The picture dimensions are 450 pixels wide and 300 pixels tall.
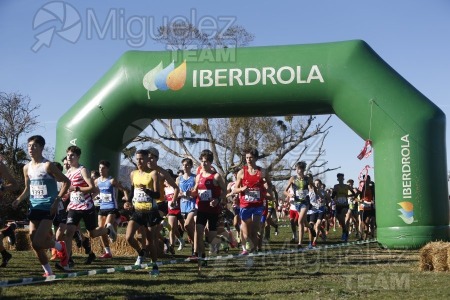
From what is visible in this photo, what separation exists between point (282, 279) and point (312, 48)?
6.87 metres

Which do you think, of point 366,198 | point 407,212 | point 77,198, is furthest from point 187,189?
point 366,198

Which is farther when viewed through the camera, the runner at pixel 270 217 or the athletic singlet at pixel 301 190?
the runner at pixel 270 217

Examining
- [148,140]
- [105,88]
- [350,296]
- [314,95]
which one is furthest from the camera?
[148,140]

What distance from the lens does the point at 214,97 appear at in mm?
13945

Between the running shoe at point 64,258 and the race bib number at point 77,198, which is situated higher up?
the race bib number at point 77,198

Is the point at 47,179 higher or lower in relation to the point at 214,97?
lower

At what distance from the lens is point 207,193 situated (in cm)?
988

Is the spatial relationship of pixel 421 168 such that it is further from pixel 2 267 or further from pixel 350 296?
pixel 2 267

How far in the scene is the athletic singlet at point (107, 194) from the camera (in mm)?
11438

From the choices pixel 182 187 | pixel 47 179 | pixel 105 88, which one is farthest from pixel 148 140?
pixel 47 179

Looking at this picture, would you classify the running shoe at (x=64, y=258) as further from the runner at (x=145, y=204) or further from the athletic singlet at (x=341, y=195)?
the athletic singlet at (x=341, y=195)

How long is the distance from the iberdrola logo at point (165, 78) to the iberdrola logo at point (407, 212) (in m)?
5.38

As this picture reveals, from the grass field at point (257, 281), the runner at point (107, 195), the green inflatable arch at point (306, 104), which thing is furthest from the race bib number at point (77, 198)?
the green inflatable arch at point (306, 104)

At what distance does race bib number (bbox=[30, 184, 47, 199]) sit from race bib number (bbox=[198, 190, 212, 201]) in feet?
8.89
